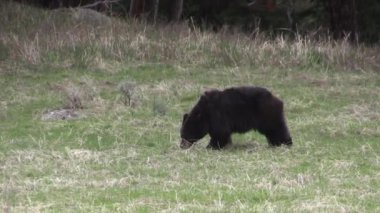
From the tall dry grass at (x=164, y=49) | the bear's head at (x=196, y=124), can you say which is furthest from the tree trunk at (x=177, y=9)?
the bear's head at (x=196, y=124)

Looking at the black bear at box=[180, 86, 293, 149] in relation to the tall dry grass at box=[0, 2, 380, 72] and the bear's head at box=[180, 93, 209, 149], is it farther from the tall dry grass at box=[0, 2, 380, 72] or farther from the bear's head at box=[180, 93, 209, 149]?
the tall dry grass at box=[0, 2, 380, 72]

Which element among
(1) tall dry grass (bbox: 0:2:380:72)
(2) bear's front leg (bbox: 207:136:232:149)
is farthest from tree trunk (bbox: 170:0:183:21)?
(2) bear's front leg (bbox: 207:136:232:149)

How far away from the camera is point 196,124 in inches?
442

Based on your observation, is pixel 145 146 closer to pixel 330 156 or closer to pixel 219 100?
pixel 219 100

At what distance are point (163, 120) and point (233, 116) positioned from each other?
260 cm

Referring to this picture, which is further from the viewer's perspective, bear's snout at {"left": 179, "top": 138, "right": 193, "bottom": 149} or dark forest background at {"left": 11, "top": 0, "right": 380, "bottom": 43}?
dark forest background at {"left": 11, "top": 0, "right": 380, "bottom": 43}

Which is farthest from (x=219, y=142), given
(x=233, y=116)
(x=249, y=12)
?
(x=249, y=12)

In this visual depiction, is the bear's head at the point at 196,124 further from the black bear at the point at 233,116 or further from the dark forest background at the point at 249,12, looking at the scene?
the dark forest background at the point at 249,12

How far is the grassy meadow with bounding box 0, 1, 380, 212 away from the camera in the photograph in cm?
846

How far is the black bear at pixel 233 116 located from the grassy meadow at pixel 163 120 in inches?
8.6

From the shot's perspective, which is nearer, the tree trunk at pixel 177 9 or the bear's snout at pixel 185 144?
the bear's snout at pixel 185 144

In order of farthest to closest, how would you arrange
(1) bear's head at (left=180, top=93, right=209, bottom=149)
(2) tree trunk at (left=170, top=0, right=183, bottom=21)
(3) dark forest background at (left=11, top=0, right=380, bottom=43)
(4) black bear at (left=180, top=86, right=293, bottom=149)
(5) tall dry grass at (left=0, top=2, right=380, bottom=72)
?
(2) tree trunk at (left=170, top=0, right=183, bottom=21) → (3) dark forest background at (left=11, top=0, right=380, bottom=43) → (5) tall dry grass at (left=0, top=2, right=380, bottom=72) → (1) bear's head at (left=180, top=93, right=209, bottom=149) → (4) black bear at (left=180, top=86, right=293, bottom=149)

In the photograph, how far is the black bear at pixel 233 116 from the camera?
11.1 metres

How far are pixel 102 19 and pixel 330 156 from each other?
1261 cm
